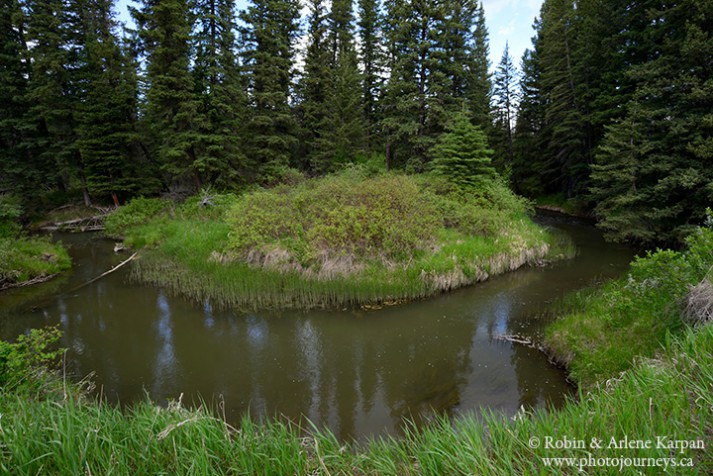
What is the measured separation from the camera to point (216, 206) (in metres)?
17.8

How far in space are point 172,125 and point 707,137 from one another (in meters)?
25.8

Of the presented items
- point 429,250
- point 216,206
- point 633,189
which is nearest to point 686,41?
point 633,189

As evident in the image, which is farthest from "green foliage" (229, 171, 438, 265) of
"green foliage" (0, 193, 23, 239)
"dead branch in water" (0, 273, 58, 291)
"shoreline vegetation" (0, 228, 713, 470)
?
"green foliage" (0, 193, 23, 239)

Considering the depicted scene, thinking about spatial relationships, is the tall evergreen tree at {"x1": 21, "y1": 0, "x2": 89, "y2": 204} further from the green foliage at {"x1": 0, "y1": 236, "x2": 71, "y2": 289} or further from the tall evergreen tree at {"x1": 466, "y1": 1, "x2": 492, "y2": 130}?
the tall evergreen tree at {"x1": 466, "y1": 1, "x2": 492, "y2": 130}

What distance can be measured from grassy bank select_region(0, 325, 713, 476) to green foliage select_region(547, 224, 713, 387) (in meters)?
2.21

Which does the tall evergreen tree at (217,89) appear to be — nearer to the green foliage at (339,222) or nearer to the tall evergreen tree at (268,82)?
the tall evergreen tree at (268,82)

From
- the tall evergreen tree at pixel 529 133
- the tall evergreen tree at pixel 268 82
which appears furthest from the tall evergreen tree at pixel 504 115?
the tall evergreen tree at pixel 268 82

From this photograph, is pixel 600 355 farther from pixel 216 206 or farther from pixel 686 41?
pixel 216 206

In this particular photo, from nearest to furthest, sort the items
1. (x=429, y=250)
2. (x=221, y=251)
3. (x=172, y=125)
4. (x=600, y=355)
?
1. (x=600, y=355)
2. (x=429, y=250)
3. (x=221, y=251)
4. (x=172, y=125)

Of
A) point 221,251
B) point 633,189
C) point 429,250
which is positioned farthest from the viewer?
point 633,189

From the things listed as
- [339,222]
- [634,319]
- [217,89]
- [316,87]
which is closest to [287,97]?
[316,87]

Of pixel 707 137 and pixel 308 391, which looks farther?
pixel 707 137

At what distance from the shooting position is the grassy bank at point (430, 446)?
7.26 feet

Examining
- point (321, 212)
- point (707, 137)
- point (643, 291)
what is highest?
point (707, 137)
